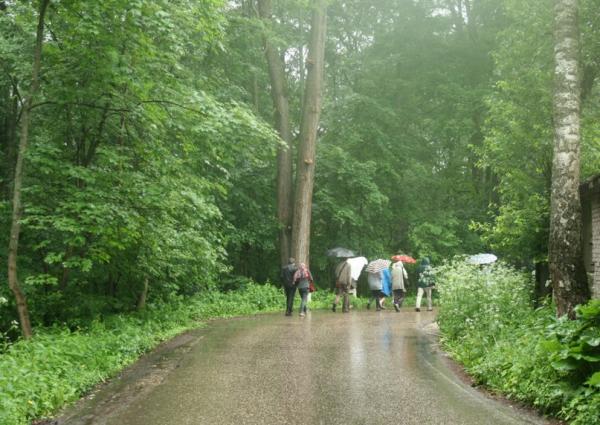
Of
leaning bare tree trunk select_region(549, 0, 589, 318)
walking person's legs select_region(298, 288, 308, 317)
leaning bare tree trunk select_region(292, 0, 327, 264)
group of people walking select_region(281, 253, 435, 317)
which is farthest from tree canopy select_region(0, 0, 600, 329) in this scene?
walking person's legs select_region(298, 288, 308, 317)

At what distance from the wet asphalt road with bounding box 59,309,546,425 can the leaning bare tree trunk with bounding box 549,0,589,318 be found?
2074 millimetres

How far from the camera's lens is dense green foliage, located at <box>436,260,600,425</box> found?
21.2ft

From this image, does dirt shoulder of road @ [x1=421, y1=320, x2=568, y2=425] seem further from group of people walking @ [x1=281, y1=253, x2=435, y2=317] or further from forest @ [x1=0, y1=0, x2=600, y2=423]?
group of people walking @ [x1=281, y1=253, x2=435, y2=317]

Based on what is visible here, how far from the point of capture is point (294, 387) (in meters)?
8.27

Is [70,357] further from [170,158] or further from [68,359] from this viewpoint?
[170,158]

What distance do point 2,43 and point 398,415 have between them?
32.6ft

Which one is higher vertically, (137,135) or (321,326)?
(137,135)

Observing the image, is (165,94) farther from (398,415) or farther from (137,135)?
(398,415)

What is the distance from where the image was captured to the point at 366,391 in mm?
8031

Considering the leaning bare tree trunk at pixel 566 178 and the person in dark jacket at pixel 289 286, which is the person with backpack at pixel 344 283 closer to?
the person in dark jacket at pixel 289 286

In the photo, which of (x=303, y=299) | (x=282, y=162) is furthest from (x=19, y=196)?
(x=282, y=162)

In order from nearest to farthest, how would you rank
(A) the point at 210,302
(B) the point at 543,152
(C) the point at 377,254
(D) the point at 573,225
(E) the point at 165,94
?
(D) the point at 573,225
(E) the point at 165,94
(B) the point at 543,152
(A) the point at 210,302
(C) the point at 377,254

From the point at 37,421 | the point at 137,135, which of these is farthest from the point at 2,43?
the point at 37,421

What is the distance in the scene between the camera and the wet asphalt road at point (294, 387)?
22.2 ft
